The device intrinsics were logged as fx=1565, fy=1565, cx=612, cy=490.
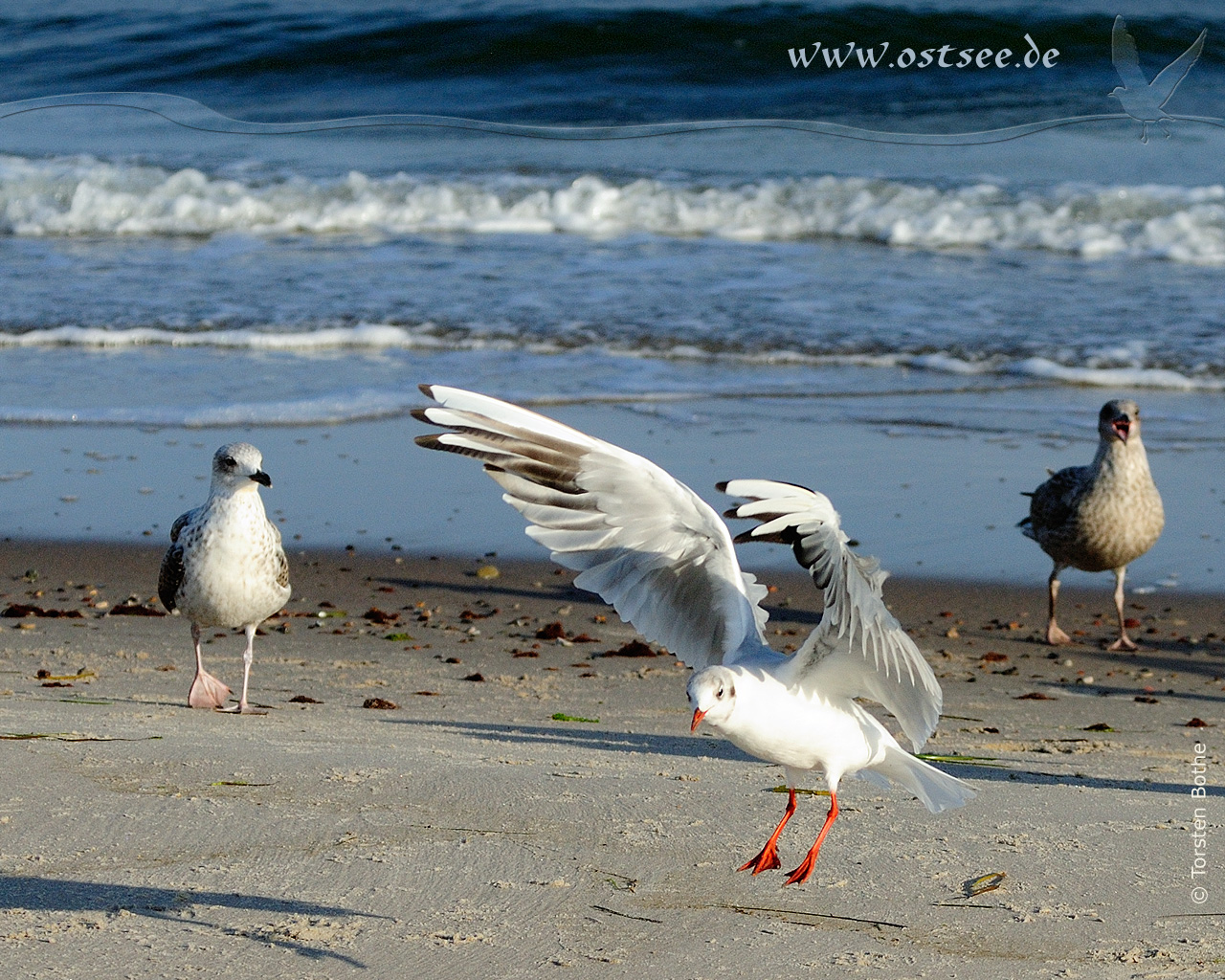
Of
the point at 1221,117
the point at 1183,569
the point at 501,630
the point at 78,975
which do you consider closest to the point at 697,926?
the point at 78,975

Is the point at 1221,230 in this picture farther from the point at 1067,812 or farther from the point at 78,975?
the point at 78,975

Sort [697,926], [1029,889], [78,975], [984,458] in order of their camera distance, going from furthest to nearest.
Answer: [984,458] → [1029,889] → [697,926] → [78,975]

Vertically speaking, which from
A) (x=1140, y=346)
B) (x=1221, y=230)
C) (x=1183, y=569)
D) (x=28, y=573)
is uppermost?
(x=1221, y=230)

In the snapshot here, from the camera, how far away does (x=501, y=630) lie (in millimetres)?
6457

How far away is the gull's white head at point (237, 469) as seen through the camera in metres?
5.69

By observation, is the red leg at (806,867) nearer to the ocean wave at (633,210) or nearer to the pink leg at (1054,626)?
the pink leg at (1054,626)

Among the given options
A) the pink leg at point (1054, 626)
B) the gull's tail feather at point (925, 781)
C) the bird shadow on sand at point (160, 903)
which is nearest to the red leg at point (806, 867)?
the gull's tail feather at point (925, 781)

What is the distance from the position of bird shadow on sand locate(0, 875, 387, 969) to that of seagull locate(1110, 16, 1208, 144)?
57.3 feet

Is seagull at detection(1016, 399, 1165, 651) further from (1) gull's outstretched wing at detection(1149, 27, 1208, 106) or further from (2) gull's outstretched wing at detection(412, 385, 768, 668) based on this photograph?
(1) gull's outstretched wing at detection(1149, 27, 1208, 106)

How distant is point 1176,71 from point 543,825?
1938cm

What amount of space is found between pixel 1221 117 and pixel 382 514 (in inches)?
604

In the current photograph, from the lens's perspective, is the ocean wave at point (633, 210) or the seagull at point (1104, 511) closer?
the seagull at point (1104, 511)

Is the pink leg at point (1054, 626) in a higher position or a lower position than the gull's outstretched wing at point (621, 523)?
lower

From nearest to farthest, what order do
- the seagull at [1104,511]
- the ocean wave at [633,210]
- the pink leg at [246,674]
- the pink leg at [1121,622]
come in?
the pink leg at [246,674]
the pink leg at [1121,622]
the seagull at [1104,511]
the ocean wave at [633,210]
